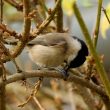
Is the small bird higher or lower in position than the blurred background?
higher

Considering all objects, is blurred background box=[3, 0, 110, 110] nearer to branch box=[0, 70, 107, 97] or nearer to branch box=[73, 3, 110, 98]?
branch box=[0, 70, 107, 97]

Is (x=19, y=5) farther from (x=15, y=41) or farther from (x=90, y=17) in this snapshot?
(x=90, y=17)

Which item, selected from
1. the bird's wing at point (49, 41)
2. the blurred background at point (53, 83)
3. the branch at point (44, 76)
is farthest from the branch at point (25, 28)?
the bird's wing at point (49, 41)

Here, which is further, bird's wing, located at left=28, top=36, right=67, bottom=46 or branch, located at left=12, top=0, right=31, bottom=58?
bird's wing, located at left=28, top=36, right=67, bottom=46

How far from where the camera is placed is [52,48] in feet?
7.19

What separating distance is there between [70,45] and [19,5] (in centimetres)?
39

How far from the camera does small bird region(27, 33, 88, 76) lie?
6.90 ft

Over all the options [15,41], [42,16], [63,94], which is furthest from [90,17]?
[15,41]

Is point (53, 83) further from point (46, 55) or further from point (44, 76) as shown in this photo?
point (44, 76)

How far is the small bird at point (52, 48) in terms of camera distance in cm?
210

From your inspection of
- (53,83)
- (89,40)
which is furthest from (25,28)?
(53,83)

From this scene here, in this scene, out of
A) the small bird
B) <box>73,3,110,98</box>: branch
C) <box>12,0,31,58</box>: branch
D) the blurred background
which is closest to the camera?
<box>73,3,110,98</box>: branch

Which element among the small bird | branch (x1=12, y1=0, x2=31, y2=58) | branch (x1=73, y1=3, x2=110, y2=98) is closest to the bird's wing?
the small bird

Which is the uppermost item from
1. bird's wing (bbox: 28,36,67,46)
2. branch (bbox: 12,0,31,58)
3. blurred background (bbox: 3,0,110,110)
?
branch (bbox: 12,0,31,58)
